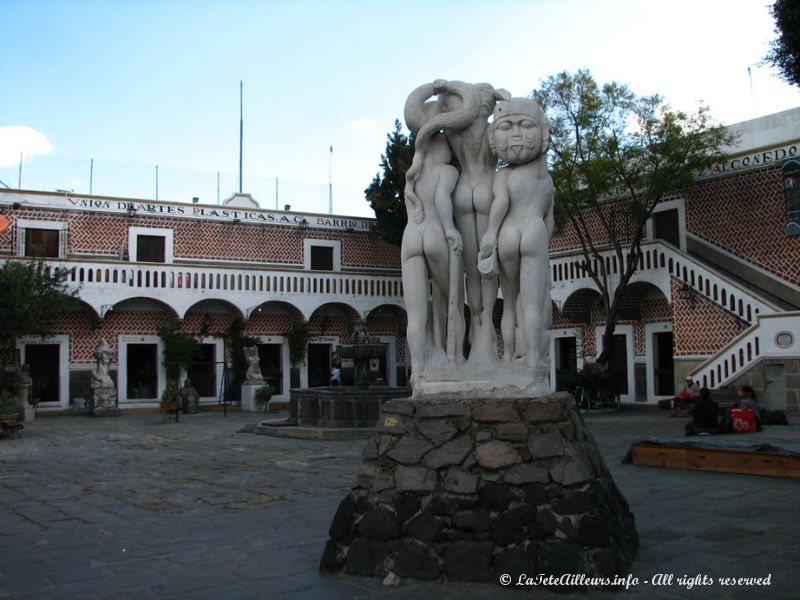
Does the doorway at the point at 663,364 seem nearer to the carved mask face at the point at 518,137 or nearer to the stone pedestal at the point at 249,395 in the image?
the stone pedestal at the point at 249,395

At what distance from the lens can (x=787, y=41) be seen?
1194cm

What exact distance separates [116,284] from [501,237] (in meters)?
22.3

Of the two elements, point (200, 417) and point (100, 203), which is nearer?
point (200, 417)

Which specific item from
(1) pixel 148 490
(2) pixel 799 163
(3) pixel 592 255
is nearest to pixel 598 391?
(3) pixel 592 255

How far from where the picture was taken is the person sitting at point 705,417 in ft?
39.2

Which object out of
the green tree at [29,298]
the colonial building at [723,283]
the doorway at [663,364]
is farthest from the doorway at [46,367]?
the doorway at [663,364]

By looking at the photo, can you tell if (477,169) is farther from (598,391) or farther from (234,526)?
(598,391)

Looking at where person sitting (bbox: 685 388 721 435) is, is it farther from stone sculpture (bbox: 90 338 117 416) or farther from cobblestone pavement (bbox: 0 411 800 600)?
stone sculpture (bbox: 90 338 117 416)

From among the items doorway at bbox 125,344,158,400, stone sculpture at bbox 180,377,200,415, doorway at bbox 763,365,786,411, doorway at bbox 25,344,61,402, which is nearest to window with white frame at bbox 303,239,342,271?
doorway at bbox 125,344,158,400

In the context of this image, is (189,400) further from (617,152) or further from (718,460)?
(718,460)

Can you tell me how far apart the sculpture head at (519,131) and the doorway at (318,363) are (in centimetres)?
2501

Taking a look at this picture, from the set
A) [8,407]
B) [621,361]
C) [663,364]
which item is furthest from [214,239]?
[663,364]

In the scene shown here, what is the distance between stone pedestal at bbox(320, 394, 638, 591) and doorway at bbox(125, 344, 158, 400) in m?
23.3

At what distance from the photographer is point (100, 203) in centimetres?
2592
